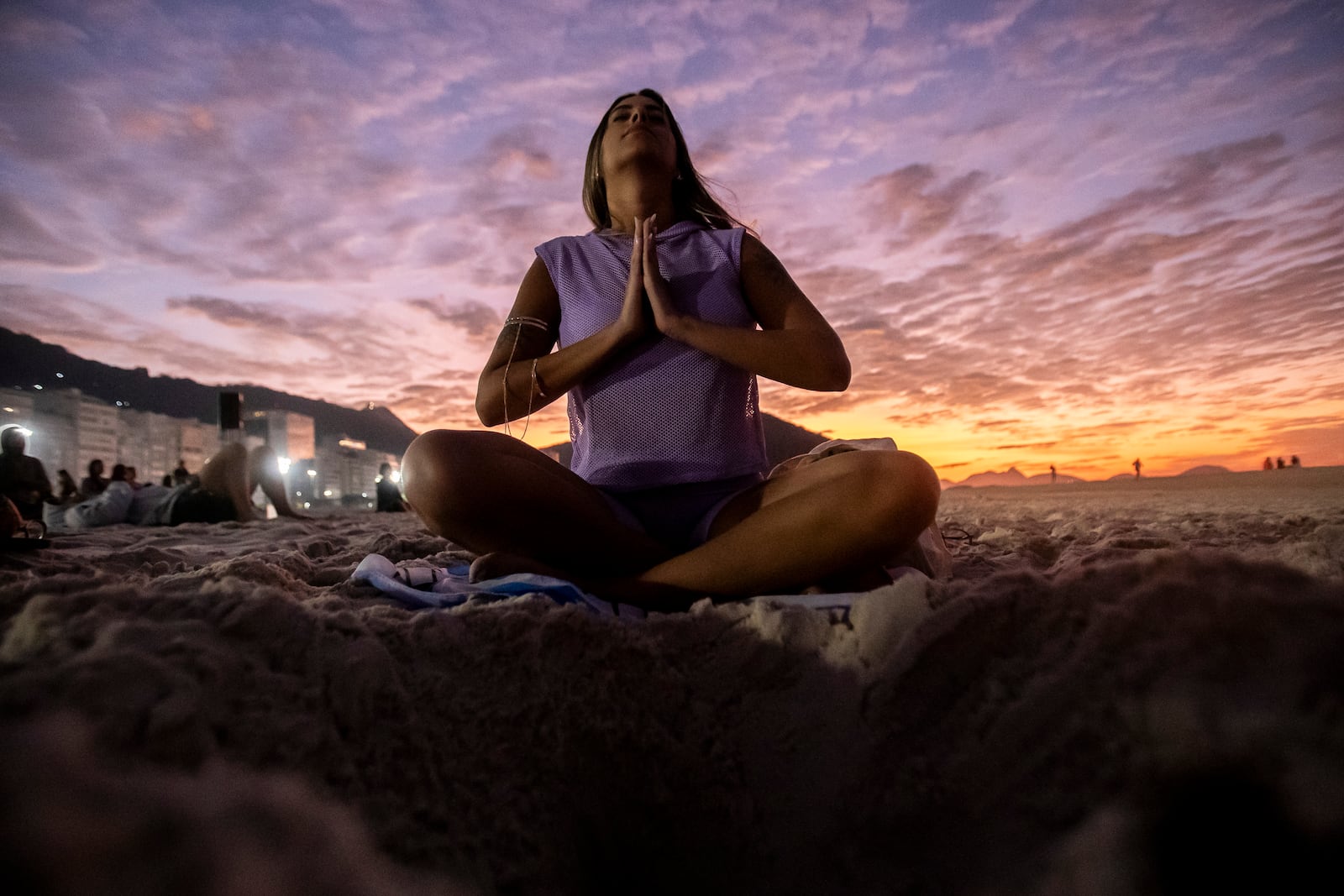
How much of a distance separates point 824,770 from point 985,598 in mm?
319

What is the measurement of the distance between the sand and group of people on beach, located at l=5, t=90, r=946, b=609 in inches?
16.4

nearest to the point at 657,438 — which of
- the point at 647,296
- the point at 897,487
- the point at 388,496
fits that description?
the point at 647,296

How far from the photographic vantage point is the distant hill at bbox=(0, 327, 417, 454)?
28266 millimetres

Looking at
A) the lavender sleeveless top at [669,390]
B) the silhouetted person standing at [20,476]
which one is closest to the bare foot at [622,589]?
the lavender sleeveless top at [669,390]

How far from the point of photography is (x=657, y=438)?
5.89 feet

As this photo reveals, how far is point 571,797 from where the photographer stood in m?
0.79

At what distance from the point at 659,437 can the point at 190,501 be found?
5397mm

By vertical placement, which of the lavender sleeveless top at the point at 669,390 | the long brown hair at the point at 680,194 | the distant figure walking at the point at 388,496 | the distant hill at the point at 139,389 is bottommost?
the distant figure walking at the point at 388,496

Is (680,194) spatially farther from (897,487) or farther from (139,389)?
(139,389)

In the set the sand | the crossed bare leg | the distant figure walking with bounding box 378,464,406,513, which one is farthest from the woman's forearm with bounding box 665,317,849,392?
the distant figure walking with bounding box 378,464,406,513

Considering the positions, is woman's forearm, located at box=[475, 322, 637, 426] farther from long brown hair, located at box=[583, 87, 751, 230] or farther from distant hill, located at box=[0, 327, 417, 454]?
distant hill, located at box=[0, 327, 417, 454]

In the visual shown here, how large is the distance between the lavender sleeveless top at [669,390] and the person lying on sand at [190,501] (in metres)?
5.00

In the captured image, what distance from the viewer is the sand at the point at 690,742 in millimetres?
494

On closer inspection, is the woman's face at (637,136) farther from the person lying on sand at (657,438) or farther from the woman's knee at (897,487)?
the woman's knee at (897,487)
